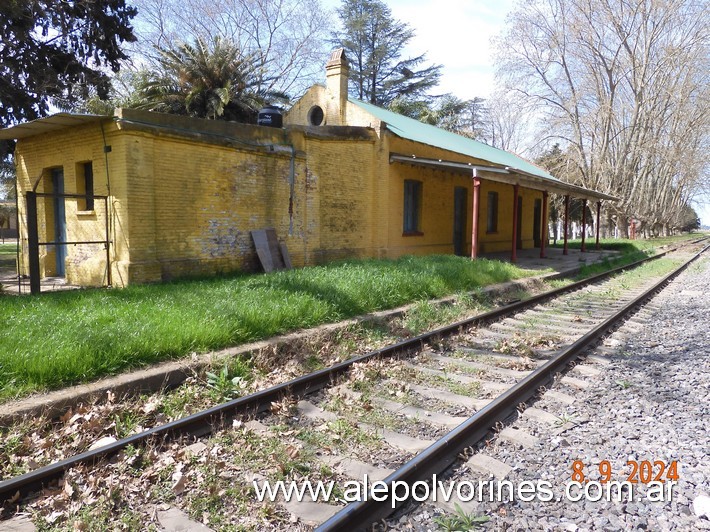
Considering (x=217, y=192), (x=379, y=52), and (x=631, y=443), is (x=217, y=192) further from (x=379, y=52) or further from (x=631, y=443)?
(x=379, y=52)

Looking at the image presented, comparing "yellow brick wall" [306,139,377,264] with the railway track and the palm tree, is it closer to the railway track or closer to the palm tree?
the railway track

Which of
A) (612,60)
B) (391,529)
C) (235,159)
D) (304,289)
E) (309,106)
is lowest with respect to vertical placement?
(391,529)

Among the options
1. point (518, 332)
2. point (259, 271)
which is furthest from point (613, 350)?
point (259, 271)

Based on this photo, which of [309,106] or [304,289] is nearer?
[304,289]

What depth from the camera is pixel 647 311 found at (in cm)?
941

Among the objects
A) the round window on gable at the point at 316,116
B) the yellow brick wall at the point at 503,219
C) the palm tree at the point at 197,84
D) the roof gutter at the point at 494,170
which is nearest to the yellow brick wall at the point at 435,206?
the yellow brick wall at the point at 503,219

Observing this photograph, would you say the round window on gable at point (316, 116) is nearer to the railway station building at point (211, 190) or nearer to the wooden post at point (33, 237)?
the railway station building at point (211, 190)

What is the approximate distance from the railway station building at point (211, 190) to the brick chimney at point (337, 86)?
5 cm

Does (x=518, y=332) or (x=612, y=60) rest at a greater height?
(x=612, y=60)

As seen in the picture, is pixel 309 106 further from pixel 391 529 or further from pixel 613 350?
pixel 391 529

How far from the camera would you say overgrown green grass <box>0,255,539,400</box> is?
4.58 m

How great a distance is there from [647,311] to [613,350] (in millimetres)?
3640

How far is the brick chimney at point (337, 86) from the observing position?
53.8 feet

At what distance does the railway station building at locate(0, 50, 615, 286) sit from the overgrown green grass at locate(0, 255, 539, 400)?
4.36ft
